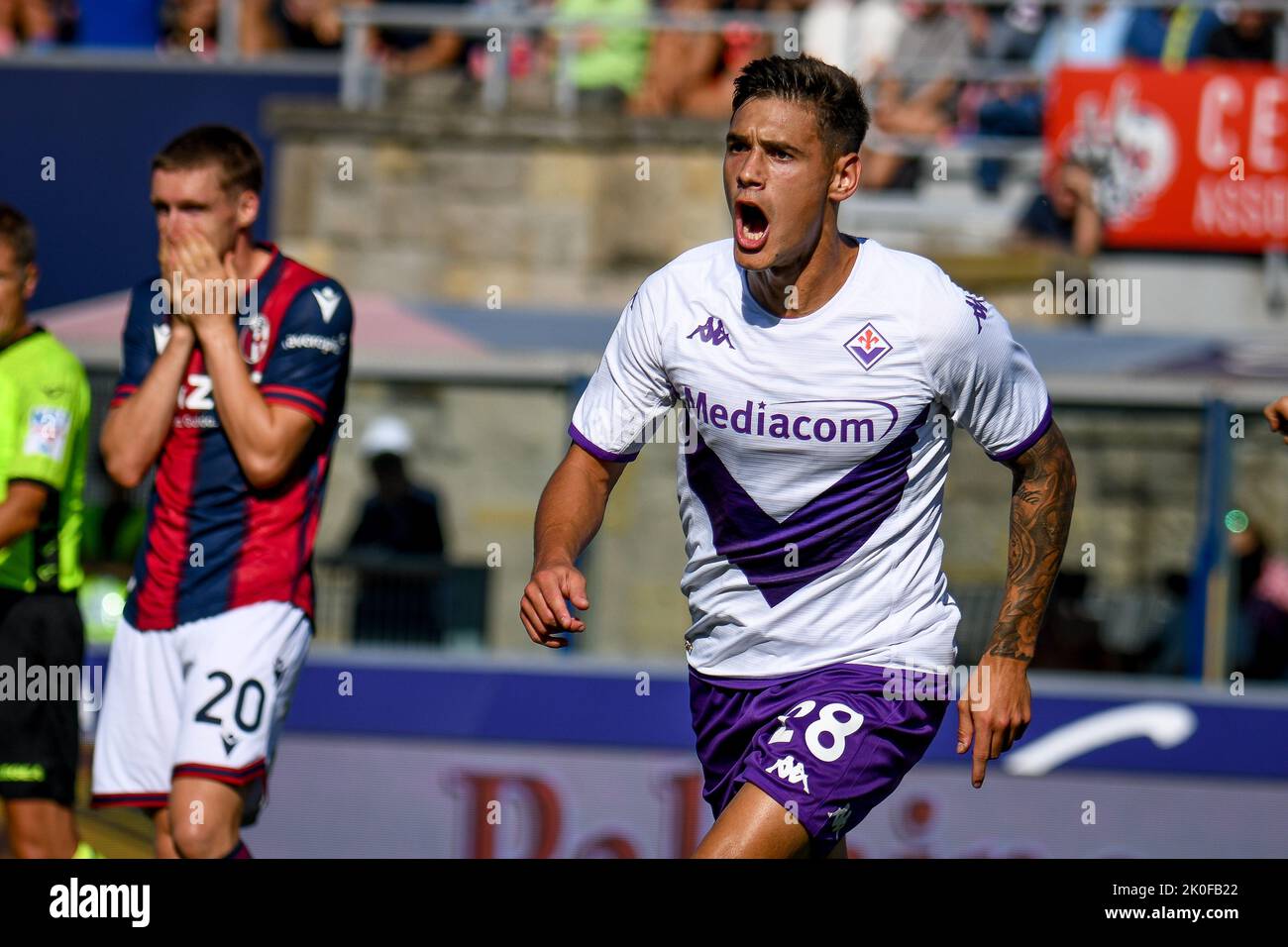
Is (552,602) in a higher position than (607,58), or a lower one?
lower

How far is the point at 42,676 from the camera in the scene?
582 centimetres

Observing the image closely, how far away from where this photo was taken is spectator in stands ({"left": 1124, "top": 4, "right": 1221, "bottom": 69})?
11.1 m

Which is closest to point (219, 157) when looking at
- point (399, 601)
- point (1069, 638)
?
point (399, 601)

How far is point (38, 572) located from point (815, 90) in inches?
115

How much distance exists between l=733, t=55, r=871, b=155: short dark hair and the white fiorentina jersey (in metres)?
0.32

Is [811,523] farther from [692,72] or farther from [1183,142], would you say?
[692,72]

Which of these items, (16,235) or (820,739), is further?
(16,235)

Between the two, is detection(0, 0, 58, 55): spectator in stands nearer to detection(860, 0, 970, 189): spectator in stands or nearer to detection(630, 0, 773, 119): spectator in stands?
detection(630, 0, 773, 119): spectator in stands

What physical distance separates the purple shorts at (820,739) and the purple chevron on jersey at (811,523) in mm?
240

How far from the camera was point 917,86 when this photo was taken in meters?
11.4

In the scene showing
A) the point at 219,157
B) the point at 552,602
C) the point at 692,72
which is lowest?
the point at 552,602

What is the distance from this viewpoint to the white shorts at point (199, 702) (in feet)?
17.4

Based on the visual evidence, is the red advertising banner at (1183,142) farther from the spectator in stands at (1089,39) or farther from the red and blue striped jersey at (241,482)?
the red and blue striped jersey at (241,482)

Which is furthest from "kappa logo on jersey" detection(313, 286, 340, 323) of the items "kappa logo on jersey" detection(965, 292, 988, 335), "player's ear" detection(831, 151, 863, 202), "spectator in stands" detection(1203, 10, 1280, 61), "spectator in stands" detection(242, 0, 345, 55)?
"spectator in stands" detection(242, 0, 345, 55)
